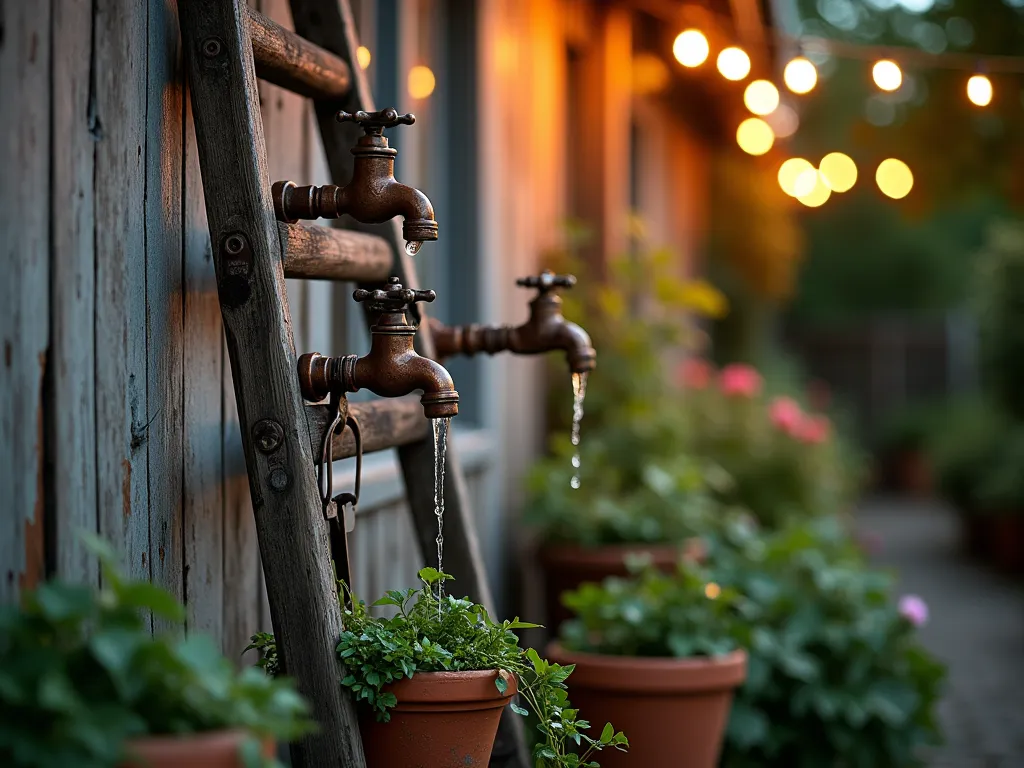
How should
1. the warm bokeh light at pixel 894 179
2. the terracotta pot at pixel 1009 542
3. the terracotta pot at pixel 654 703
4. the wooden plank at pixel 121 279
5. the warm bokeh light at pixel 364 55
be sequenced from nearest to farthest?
1. the wooden plank at pixel 121 279
2. the terracotta pot at pixel 654 703
3. the warm bokeh light at pixel 364 55
4. the warm bokeh light at pixel 894 179
5. the terracotta pot at pixel 1009 542

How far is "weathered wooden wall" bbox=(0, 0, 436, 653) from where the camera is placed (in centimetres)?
133

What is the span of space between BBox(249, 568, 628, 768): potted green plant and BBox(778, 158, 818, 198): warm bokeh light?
501 cm

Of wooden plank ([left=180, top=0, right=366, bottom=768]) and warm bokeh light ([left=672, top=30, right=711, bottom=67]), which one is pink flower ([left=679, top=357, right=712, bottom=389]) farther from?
wooden plank ([left=180, top=0, right=366, bottom=768])

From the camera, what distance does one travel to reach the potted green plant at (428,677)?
157cm

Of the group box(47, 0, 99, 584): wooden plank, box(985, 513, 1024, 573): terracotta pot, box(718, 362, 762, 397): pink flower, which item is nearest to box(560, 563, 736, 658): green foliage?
box(47, 0, 99, 584): wooden plank

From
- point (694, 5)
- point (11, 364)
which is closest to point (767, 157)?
point (694, 5)

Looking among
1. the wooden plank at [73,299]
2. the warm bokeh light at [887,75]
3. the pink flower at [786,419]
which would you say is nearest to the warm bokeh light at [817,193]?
the pink flower at [786,419]

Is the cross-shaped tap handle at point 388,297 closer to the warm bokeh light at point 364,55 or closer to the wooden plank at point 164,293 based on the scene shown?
the wooden plank at point 164,293

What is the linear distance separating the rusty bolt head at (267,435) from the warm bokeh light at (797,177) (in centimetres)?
510

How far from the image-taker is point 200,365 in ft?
5.99

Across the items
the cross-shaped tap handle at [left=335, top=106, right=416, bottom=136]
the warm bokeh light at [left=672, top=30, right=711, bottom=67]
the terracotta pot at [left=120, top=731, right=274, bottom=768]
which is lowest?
the terracotta pot at [left=120, top=731, right=274, bottom=768]

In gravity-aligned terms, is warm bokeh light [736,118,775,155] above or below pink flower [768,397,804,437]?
above

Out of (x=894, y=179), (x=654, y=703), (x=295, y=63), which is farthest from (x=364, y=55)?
(x=894, y=179)

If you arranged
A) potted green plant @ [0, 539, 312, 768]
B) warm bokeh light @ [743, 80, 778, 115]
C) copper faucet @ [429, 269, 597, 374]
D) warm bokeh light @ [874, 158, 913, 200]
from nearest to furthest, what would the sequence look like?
potted green plant @ [0, 539, 312, 768]
copper faucet @ [429, 269, 597, 374]
warm bokeh light @ [743, 80, 778, 115]
warm bokeh light @ [874, 158, 913, 200]
